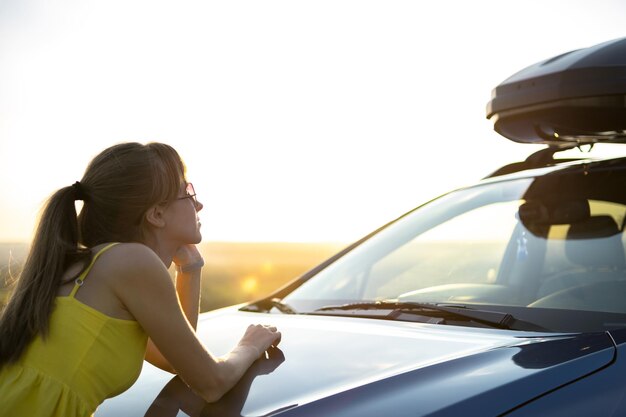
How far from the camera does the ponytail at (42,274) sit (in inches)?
78.7

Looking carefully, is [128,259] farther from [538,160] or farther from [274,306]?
[538,160]

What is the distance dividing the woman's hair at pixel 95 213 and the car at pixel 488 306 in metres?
0.37

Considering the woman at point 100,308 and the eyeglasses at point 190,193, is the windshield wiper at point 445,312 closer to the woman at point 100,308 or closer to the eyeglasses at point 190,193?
the woman at point 100,308

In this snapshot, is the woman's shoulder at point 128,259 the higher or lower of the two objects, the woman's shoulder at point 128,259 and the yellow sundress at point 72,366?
the higher

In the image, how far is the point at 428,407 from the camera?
1.62 metres

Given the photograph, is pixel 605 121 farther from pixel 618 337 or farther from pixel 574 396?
pixel 574 396

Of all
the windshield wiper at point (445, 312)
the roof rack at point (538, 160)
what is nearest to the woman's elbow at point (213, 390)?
the windshield wiper at point (445, 312)

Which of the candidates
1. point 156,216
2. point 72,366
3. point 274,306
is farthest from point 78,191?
point 274,306

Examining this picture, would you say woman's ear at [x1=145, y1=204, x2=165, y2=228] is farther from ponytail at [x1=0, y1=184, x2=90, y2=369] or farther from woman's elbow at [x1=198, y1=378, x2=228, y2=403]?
woman's elbow at [x1=198, y1=378, x2=228, y2=403]

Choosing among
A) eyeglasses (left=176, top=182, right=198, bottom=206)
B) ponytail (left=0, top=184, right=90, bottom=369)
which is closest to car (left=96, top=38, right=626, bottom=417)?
ponytail (left=0, top=184, right=90, bottom=369)

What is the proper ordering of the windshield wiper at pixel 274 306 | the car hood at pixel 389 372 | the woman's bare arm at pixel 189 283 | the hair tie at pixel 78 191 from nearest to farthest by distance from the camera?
1. the car hood at pixel 389 372
2. the hair tie at pixel 78 191
3. the woman's bare arm at pixel 189 283
4. the windshield wiper at pixel 274 306

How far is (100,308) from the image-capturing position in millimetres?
2031

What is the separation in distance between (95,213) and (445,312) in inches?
44.0

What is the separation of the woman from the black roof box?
54.0 inches
